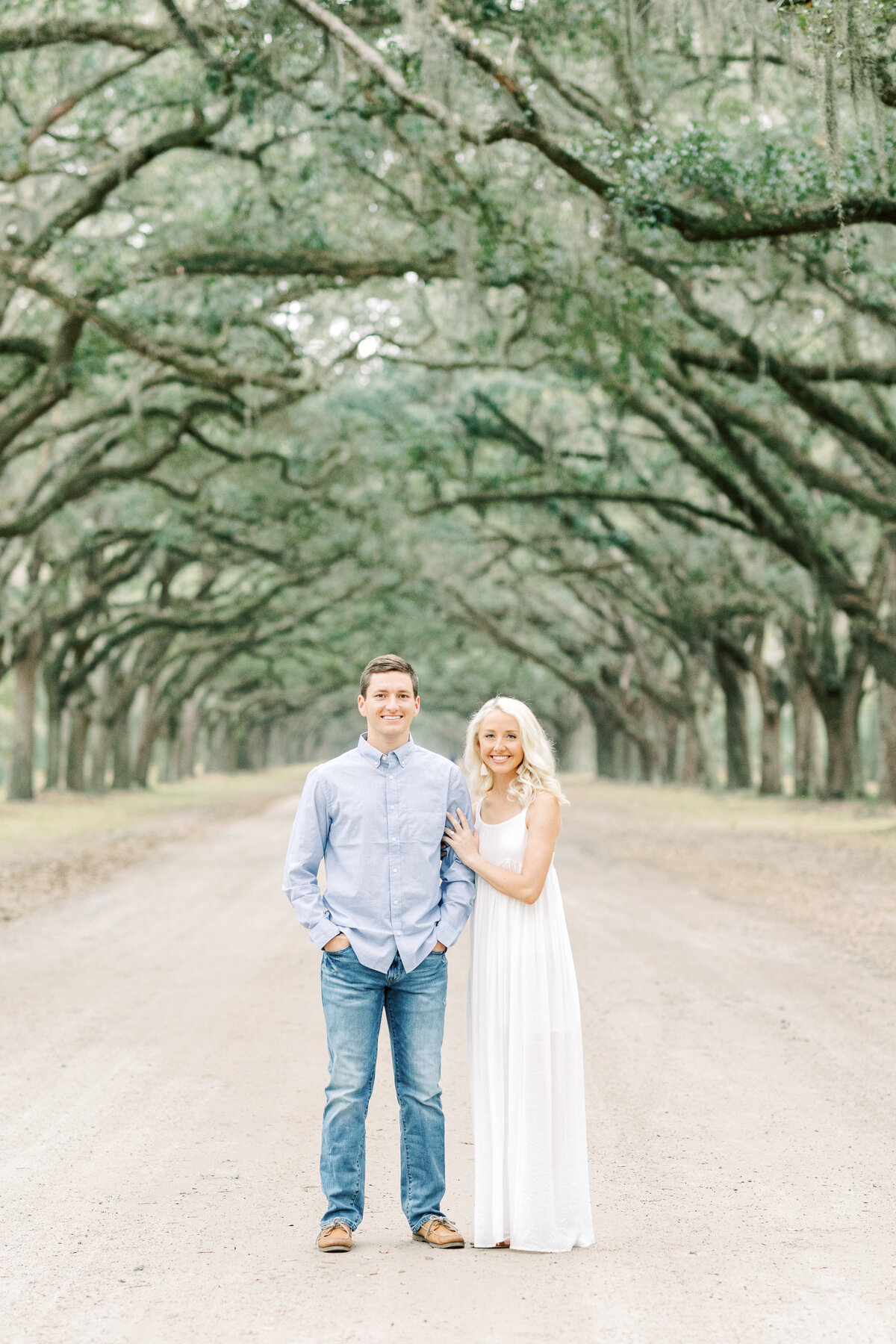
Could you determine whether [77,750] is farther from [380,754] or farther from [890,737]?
[380,754]

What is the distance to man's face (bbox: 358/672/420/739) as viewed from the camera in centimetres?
409

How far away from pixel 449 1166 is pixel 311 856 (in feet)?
5.16

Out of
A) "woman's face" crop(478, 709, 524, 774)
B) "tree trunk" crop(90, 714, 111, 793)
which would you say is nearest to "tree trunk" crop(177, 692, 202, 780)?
"tree trunk" crop(90, 714, 111, 793)

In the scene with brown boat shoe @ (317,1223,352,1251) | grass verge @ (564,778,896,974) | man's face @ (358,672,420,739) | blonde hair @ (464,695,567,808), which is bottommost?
grass verge @ (564,778,896,974)

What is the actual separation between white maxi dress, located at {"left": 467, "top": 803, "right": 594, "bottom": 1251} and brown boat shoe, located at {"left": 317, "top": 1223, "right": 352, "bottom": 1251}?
1.24 ft

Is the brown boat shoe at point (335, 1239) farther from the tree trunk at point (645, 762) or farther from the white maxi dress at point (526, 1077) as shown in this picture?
the tree trunk at point (645, 762)

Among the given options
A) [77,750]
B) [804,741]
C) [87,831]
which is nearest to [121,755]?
[77,750]

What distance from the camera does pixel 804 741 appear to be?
108ft

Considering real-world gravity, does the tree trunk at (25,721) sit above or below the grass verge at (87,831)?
above

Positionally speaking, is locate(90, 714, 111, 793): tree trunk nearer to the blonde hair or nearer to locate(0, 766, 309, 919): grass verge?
locate(0, 766, 309, 919): grass verge

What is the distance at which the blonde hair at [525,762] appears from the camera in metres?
4.14

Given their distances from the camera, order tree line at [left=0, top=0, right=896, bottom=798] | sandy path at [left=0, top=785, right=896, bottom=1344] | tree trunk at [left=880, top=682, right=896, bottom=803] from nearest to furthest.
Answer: sandy path at [left=0, top=785, right=896, bottom=1344] < tree line at [left=0, top=0, right=896, bottom=798] < tree trunk at [left=880, top=682, right=896, bottom=803]

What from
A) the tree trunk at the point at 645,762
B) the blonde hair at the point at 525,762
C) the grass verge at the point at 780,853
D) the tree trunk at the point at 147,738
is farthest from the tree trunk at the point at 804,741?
the blonde hair at the point at 525,762

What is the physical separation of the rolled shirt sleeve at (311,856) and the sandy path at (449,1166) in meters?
0.94
